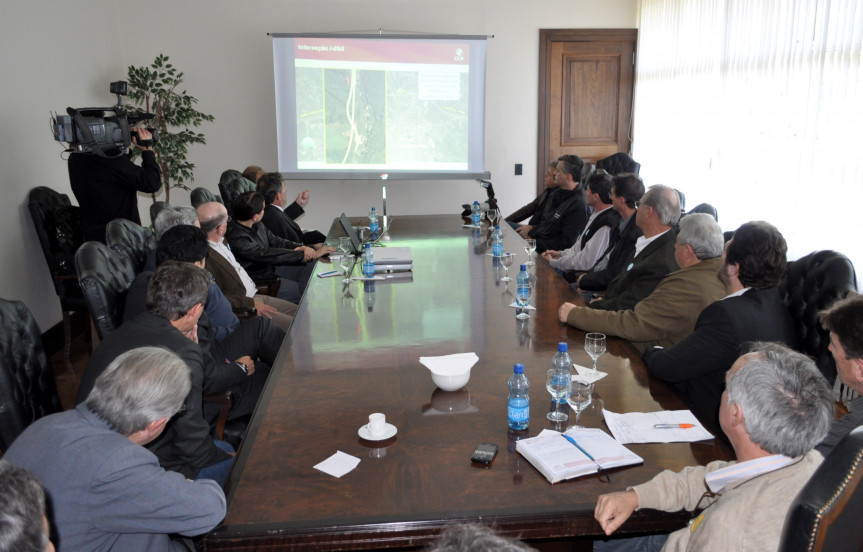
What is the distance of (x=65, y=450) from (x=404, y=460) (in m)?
0.74

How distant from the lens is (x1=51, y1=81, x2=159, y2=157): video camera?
3904 millimetres

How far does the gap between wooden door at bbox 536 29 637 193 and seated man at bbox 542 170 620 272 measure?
2.71 meters

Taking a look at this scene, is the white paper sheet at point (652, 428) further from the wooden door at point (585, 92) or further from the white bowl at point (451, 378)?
the wooden door at point (585, 92)

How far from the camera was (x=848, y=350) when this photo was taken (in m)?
1.74

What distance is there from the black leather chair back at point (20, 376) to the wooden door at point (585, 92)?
19.1ft

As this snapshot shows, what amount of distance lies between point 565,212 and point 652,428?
357 centimetres

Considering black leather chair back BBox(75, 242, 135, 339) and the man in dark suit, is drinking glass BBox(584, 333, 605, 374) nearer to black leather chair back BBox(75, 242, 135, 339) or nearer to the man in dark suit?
the man in dark suit

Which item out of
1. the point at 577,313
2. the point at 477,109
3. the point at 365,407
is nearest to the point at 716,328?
the point at 577,313

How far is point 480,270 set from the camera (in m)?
3.68

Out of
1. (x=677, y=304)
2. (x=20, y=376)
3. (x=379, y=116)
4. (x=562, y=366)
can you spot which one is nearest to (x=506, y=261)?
(x=677, y=304)

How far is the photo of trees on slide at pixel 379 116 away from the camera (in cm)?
666

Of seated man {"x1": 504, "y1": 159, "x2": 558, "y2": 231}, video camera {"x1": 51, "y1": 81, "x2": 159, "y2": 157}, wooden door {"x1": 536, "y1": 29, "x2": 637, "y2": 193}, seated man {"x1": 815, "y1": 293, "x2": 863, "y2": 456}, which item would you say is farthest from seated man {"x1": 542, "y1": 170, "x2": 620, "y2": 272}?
video camera {"x1": 51, "y1": 81, "x2": 159, "y2": 157}

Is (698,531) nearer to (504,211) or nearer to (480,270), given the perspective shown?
(480,270)

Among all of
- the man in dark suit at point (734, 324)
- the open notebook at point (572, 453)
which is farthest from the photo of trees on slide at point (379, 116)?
the open notebook at point (572, 453)
